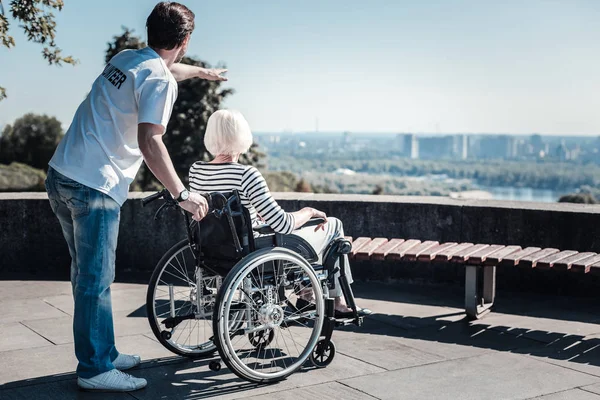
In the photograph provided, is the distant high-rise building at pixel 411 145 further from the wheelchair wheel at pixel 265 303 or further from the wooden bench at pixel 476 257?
the wheelchair wheel at pixel 265 303

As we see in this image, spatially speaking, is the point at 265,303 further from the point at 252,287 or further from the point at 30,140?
the point at 30,140

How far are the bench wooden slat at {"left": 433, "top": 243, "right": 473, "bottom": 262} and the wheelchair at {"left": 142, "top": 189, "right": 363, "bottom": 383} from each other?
3.75 ft

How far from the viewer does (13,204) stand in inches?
278

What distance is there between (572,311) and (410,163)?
162532 millimetres

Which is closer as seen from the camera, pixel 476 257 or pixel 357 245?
pixel 476 257

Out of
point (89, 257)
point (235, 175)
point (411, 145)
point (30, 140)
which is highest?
point (411, 145)

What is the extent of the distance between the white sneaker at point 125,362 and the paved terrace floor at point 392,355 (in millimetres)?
52

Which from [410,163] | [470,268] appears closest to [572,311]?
[470,268]

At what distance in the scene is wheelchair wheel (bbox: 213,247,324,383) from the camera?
377cm

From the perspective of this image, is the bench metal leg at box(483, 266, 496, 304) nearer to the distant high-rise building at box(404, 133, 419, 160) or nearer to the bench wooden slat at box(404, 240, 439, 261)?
the bench wooden slat at box(404, 240, 439, 261)

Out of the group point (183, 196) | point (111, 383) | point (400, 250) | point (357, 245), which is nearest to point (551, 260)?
point (400, 250)

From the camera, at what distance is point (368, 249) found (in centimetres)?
551

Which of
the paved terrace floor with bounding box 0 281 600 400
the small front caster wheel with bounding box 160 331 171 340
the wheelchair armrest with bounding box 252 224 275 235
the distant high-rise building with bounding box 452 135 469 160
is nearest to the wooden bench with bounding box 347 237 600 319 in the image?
the paved terrace floor with bounding box 0 281 600 400

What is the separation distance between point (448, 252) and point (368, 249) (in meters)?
0.56
